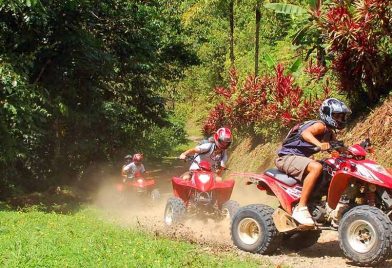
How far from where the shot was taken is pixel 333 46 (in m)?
11.7

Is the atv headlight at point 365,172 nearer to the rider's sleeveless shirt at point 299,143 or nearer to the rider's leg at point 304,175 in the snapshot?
the rider's leg at point 304,175

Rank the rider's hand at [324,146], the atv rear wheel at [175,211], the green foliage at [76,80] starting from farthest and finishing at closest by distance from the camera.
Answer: the green foliage at [76,80]
the atv rear wheel at [175,211]
the rider's hand at [324,146]

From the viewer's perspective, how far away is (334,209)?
7141 millimetres

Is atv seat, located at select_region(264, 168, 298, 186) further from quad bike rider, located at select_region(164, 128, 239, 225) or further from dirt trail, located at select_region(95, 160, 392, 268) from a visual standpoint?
quad bike rider, located at select_region(164, 128, 239, 225)

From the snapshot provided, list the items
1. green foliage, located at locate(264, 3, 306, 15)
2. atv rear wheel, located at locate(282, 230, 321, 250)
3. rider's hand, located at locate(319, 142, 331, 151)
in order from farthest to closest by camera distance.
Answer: green foliage, located at locate(264, 3, 306, 15) → atv rear wheel, located at locate(282, 230, 321, 250) → rider's hand, located at locate(319, 142, 331, 151)

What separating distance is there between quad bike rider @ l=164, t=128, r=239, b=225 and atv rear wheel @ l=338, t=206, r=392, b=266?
11.8ft

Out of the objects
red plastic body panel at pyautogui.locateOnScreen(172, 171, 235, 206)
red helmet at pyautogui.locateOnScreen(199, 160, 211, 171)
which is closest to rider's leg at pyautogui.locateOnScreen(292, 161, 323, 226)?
red plastic body panel at pyautogui.locateOnScreen(172, 171, 235, 206)

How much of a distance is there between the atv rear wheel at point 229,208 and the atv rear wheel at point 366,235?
11.4 feet

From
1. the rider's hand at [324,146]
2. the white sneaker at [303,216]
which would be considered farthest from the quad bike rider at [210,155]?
the rider's hand at [324,146]

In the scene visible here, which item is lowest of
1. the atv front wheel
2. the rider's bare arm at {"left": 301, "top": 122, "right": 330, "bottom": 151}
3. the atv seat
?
the atv front wheel

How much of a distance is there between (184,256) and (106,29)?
533 inches

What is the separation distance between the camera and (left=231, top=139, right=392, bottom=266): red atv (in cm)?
648

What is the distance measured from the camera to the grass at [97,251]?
20.9 feet

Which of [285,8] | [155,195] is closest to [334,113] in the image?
[285,8]
